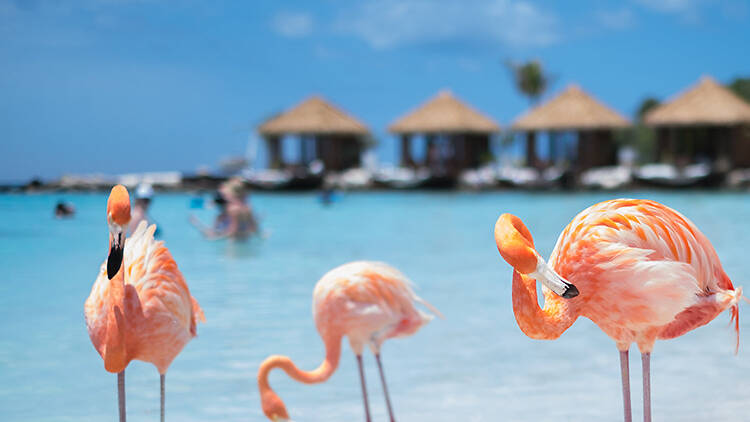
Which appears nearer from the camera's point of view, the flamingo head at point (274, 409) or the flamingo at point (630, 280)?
the flamingo head at point (274, 409)

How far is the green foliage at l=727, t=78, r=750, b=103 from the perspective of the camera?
53.7m

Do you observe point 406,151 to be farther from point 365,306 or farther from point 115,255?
point 115,255

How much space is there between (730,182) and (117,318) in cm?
3853

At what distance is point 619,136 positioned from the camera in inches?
2292

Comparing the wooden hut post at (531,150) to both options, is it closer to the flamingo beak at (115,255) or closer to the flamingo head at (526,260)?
the flamingo head at (526,260)

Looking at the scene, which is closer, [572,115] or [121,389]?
[121,389]

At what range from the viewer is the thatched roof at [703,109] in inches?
1453

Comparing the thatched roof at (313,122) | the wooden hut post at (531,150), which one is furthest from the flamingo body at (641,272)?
the wooden hut post at (531,150)

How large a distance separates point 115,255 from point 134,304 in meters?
0.44

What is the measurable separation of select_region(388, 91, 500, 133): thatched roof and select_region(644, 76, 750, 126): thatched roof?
8085mm

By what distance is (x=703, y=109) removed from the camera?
37438 mm

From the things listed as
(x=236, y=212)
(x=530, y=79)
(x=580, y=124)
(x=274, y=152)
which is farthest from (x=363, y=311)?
(x=530, y=79)

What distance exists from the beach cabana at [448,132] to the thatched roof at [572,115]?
7.90 feet

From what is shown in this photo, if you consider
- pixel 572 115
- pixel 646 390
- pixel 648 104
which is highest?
pixel 648 104
